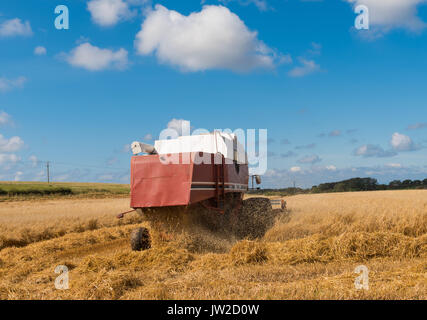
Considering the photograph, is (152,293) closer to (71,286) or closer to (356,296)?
(71,286)

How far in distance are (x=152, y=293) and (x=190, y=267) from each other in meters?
2.31

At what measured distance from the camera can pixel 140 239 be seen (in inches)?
361

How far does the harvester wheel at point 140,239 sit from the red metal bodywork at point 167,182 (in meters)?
0.64

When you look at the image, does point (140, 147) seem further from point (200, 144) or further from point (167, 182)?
point (200, 144)

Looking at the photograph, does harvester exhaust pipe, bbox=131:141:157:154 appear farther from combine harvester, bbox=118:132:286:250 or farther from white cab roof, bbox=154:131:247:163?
white cab roof, bbox=154:131:247:163

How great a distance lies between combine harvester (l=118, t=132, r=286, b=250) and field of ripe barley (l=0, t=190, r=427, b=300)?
450 millimetres

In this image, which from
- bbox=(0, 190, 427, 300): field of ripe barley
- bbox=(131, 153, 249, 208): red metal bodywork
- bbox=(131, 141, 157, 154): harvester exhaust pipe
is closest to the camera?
bbox=(0, 190, 427, 300): field of ripe barley

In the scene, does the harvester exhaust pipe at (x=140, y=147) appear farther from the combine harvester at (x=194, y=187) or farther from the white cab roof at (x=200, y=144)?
the white cab roof at (x=200, y=144)

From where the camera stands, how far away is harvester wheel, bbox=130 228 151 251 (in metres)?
9.13

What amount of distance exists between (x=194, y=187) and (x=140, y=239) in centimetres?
178

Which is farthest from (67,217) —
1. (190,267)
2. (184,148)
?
(190,267)

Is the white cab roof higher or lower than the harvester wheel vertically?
higher

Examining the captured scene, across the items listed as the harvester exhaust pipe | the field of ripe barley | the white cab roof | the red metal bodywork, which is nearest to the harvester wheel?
the field of ripe barley

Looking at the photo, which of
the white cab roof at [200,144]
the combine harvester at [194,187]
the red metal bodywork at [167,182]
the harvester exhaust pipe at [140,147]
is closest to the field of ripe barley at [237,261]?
the combine harvester at [194,187]
